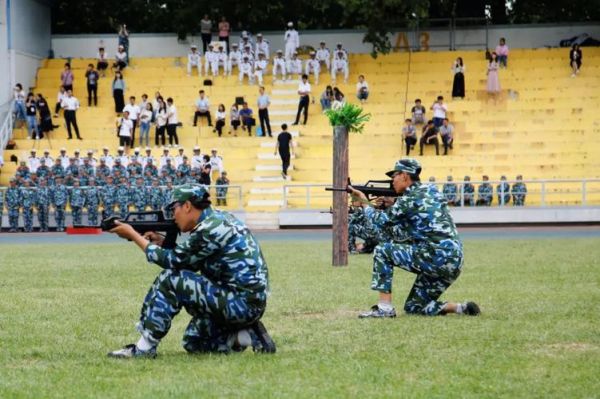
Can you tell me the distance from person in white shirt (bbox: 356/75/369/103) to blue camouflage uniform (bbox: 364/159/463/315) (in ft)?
114

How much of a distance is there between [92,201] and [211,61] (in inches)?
531

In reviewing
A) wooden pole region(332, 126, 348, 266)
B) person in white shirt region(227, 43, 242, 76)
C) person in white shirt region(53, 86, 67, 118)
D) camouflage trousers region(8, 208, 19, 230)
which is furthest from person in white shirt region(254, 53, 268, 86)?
wooden pole region(332, 126, 348, 266)

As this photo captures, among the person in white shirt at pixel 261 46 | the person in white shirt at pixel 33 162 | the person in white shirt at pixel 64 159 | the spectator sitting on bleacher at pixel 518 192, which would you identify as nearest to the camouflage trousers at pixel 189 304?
the spectator sitting on bleacher at pixel 518 192

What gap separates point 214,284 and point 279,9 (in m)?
46.4

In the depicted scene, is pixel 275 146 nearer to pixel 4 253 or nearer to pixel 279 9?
pixel 279 9

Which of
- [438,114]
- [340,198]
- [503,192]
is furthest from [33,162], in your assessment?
[340,198]

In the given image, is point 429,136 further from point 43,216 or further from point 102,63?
point 102,63

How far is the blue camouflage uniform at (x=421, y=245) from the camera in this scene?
43.3 ft

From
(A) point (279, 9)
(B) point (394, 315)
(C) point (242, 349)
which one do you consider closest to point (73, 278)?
(B) point (394, 315)

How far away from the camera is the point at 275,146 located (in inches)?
1789

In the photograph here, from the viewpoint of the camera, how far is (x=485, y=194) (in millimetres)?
39188

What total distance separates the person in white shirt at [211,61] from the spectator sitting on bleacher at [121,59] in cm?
346

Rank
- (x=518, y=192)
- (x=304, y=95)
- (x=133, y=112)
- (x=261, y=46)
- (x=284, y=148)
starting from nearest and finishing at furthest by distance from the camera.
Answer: (x=518, y=192)
(x=284, y=148)
(x=133, y=112)
(x=304, y=95)
(x=261, y=46)

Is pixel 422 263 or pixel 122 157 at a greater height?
pixel 122 157
